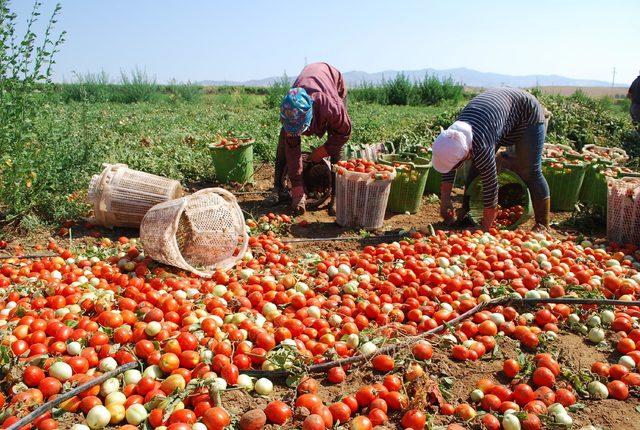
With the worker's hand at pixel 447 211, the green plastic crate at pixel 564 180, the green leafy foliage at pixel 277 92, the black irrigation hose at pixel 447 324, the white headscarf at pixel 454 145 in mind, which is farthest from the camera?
the green leafy foliage at pixel 277 92

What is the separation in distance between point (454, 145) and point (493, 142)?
21.0 inches

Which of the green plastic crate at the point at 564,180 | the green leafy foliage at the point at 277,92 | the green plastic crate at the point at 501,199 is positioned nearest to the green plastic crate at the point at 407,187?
the green plastic crate at the point at 501,199

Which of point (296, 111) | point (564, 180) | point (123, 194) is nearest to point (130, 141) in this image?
point (123, 194)

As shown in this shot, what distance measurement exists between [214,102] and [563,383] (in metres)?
21.5

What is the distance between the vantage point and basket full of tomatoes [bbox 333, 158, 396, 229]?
5.31 metres

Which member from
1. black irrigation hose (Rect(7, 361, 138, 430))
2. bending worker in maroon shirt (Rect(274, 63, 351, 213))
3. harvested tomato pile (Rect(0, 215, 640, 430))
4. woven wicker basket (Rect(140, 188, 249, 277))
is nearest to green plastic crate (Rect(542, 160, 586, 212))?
harvested tomato pile (Rect(0, 215, 640, 430))

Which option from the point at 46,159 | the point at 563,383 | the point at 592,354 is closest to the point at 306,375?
the point at 563,383

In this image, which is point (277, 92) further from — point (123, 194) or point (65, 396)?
point (65, 396)

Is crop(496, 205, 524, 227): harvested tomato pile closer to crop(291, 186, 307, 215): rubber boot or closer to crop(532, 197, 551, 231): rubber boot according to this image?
crop(532, 197, 551, 231): rubber boot

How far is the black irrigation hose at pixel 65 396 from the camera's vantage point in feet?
6.53

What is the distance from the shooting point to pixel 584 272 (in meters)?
3.76

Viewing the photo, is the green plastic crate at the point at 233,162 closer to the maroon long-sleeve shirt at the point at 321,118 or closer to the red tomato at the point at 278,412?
the maroon long-sleeve shirt at the point at 321,118

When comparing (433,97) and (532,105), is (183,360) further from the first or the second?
(433,97)

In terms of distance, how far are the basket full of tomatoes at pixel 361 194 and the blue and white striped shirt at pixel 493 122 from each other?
0.69 m
